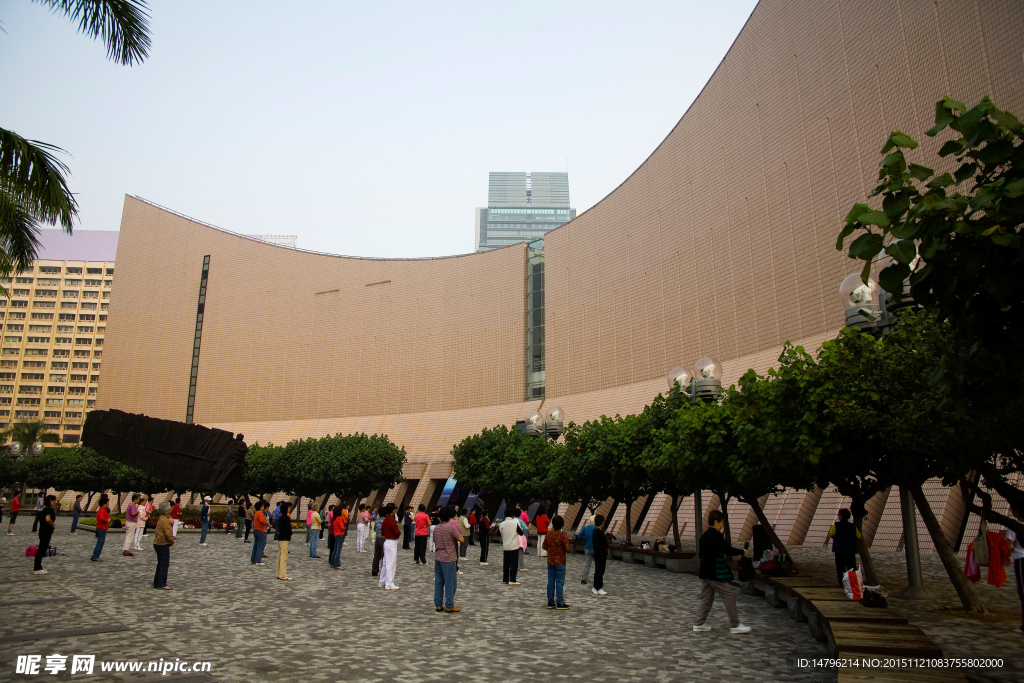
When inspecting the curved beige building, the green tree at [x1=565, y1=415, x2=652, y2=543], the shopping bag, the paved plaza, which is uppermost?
the curved beige building

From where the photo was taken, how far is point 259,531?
592 inches

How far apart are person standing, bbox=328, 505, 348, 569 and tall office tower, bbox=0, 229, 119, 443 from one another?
297 feet

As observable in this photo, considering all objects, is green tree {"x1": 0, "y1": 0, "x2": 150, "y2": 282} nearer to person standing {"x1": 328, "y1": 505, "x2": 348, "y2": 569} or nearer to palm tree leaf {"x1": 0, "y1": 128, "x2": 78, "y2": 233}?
palm tree leaf {"x1": 0, "y1": 128, "x2": 78, "y2": 233}

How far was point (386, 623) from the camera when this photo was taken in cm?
877

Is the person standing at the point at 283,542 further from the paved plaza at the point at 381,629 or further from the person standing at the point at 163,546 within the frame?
the person standing at the point at 163,546

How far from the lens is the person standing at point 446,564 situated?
9656 mm

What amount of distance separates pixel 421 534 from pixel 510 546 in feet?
12.9

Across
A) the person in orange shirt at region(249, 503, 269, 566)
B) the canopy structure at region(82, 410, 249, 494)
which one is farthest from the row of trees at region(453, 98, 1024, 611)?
the canopy structure at region(82, 410, 249, 494)

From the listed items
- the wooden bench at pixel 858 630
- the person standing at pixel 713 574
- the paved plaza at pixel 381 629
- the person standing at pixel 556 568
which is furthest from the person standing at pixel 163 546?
the wooden bench at pixel 858 630

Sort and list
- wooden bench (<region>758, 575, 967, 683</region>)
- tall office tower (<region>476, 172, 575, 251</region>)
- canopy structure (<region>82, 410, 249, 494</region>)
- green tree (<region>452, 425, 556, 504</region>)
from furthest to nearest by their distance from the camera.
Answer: tall office tower (<region>476, 172, 575, 251</region>)
green tree (<region>452, 425, 556, 504</region>)
canopy structure (<region>82, 410, 249, 494</region>)
wooden bench (<region>758, 575, 967, 683</region>)

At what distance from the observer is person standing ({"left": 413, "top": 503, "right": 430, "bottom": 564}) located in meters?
15.5

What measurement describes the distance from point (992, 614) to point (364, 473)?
1143 inches

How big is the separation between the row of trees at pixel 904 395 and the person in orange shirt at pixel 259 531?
26.7 ft

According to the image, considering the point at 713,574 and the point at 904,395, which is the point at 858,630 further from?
the point at 904,395
